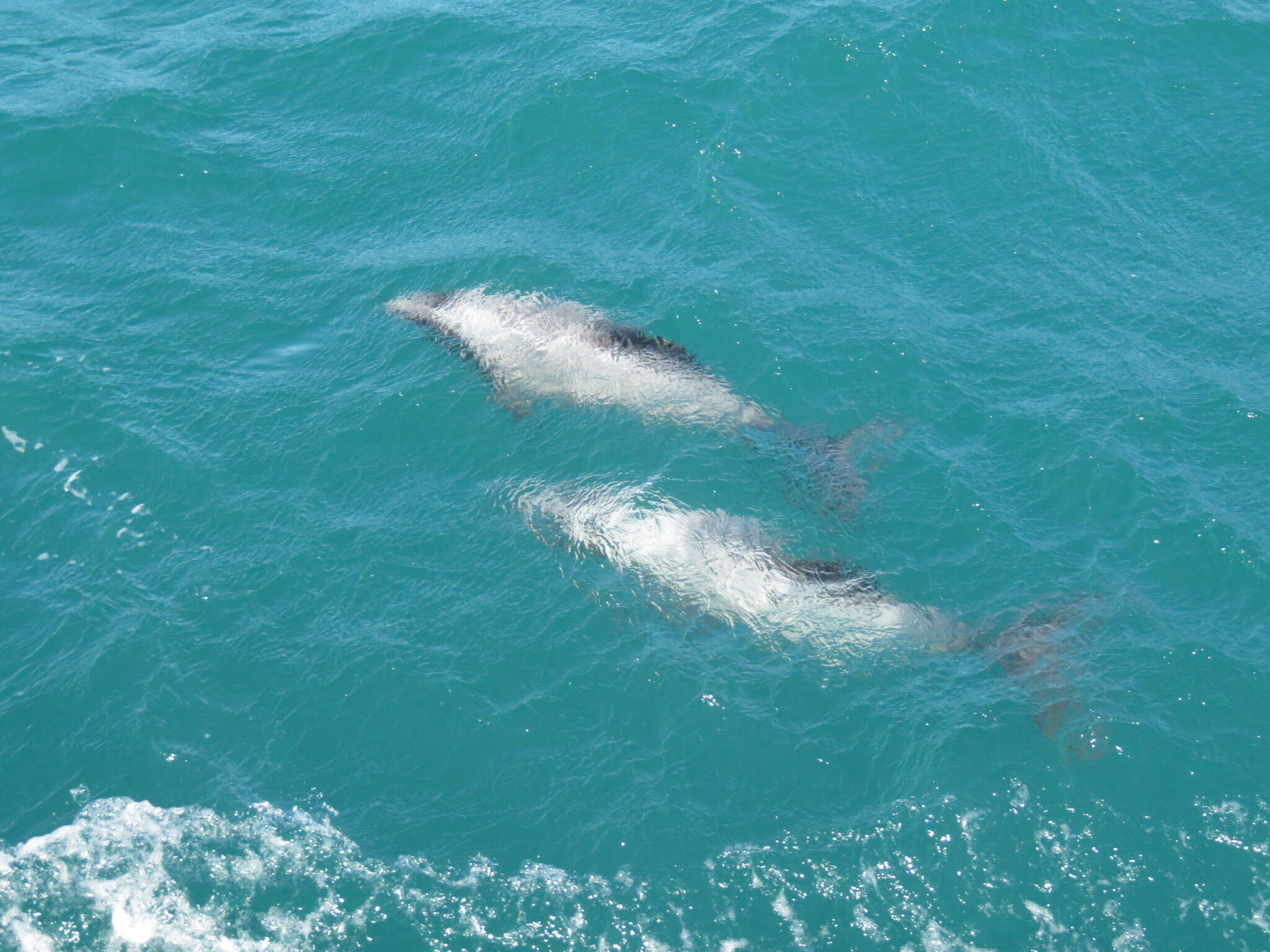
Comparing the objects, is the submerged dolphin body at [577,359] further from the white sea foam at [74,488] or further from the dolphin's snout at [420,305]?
the white sea foam at [74,488]

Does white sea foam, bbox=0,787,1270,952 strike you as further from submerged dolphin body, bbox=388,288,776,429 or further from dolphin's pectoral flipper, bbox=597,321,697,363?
dolphin's pectoral flipper, bbox=597,321,697,363

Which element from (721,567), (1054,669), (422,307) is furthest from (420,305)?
(1054,669)

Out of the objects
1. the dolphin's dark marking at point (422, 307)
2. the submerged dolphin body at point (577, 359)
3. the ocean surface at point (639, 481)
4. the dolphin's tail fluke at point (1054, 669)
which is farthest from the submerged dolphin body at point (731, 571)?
the dolphin's dark marking at point (422, 307)

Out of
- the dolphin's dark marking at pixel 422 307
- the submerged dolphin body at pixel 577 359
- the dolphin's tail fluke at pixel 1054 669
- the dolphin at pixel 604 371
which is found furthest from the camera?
the dolphin's dark marking at pixel 422 307

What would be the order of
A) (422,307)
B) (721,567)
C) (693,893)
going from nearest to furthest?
(693,893), (721,567), (422,307)

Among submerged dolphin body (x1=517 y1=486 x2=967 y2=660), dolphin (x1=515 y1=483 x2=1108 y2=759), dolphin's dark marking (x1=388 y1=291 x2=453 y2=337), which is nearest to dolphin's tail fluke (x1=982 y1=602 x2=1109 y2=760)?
dolphin (x1=515 y1=483 x2=1108 y2=759)

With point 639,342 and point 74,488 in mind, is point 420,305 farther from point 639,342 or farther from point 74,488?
point 74,488

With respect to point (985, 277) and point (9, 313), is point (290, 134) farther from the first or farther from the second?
point (985, 277)
